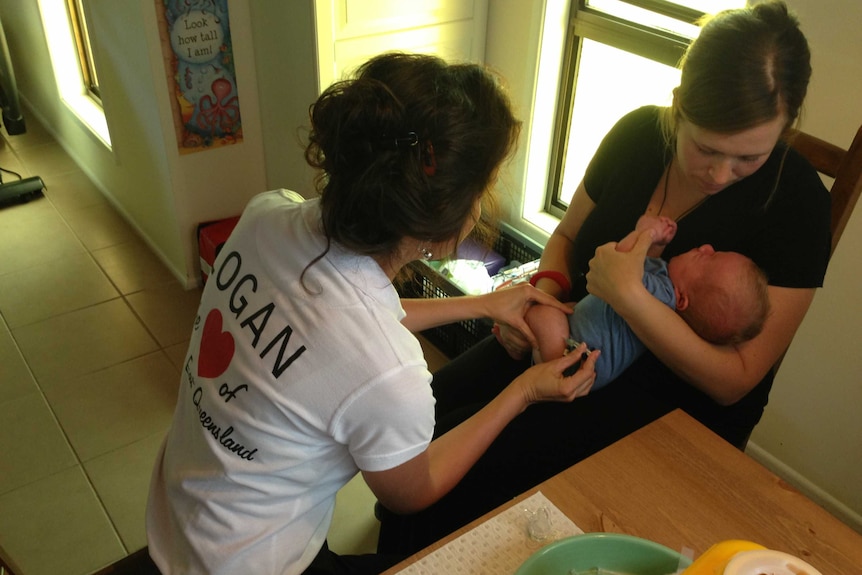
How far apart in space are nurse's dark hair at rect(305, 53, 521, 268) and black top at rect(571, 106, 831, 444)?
561 millimetres

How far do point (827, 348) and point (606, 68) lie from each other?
101 centimetres

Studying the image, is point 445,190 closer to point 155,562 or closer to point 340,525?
point 155,562

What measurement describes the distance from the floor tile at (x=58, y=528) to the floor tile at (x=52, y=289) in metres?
0.79

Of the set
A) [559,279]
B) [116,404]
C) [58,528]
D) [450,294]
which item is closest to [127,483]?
[58,528]

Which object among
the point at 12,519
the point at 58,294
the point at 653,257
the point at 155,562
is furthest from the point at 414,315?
the point at 58,294

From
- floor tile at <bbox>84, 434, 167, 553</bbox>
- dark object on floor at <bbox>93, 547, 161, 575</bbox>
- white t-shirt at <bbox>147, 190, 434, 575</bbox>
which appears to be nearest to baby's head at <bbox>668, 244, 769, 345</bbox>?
white t-shirt at <bbox>147, 190, 434, 575</bbox>

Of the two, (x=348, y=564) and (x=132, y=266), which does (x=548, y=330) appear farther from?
(x=132, y=266)

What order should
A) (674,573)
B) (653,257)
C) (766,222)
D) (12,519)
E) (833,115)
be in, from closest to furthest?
(674,573), (766,222), (653,257), (833,115), (12,519)

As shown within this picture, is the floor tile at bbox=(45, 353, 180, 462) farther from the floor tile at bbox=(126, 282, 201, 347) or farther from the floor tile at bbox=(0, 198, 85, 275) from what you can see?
the floor tile at bbox=(0, 198, 85, 275)

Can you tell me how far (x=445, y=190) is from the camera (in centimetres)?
92

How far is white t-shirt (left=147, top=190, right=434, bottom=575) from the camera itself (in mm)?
911

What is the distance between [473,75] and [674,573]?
2.11 ft

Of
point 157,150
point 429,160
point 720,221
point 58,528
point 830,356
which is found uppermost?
point 429,160

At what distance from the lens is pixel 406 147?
89 centimetres
